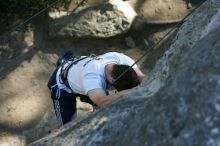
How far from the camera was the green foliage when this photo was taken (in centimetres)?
644

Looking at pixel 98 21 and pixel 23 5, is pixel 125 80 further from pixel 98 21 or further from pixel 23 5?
pixel 23 5

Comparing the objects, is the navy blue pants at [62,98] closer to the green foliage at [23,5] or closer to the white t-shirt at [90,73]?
the white t-shirt at [90,73]

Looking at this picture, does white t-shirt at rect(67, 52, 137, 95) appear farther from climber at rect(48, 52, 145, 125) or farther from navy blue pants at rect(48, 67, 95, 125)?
navy blue pants at rect(48, 67, 95, 125)

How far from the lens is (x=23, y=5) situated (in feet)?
21.6

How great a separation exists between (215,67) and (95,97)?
1.74 meters

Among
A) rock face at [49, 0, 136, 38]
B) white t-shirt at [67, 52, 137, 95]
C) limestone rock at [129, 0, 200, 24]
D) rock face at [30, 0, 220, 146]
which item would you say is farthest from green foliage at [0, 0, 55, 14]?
rock face at [30, 0, 220, 146]

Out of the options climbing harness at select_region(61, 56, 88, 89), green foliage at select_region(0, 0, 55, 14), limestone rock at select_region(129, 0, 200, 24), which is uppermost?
green foliage at select_region(0, 0, 55, 14)

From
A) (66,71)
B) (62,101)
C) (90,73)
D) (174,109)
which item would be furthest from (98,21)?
(174,109)

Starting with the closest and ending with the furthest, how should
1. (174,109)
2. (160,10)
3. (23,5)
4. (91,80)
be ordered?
(174,109) < (91,80) < (160,10) < (23,5)

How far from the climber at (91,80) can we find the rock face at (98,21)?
6.58ft

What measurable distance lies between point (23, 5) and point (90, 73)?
322 centimetres

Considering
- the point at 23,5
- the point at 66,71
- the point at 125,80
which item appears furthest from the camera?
the point at 23,5

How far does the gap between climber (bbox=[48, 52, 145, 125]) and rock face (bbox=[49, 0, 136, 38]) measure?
201cm

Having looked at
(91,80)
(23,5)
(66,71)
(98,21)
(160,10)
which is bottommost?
(91,80)
